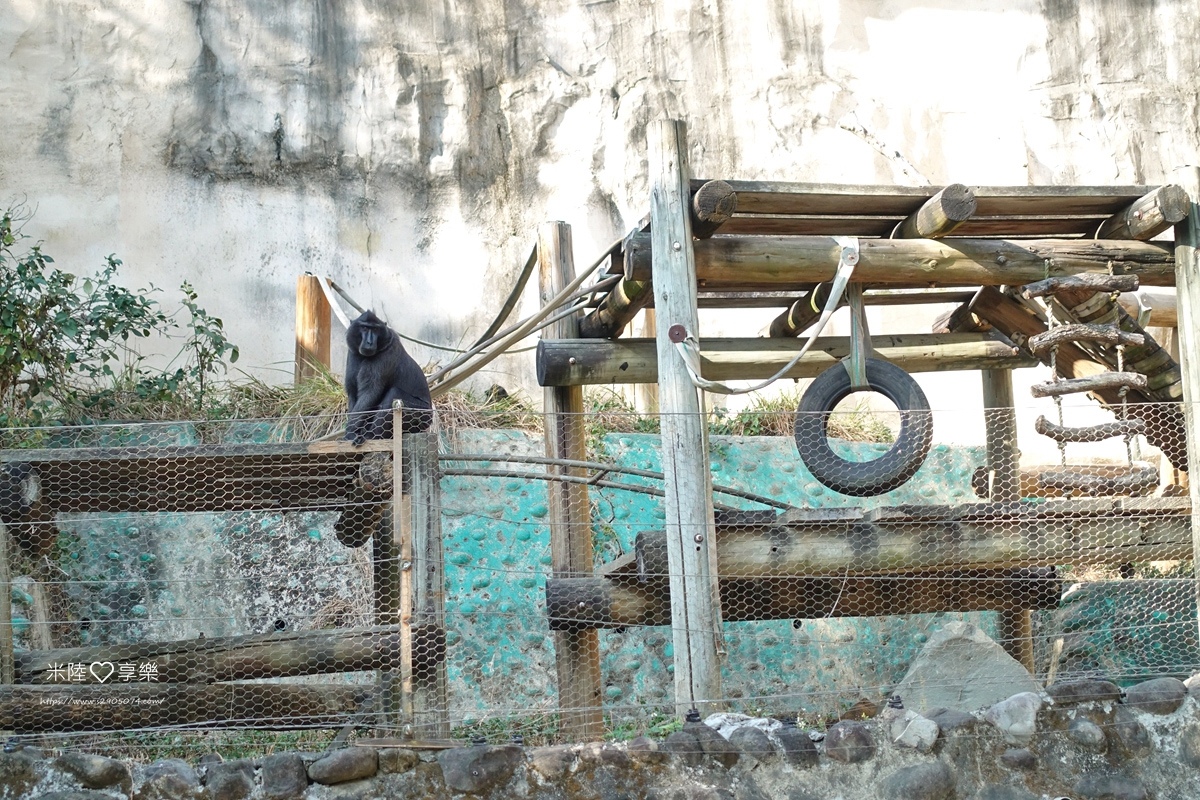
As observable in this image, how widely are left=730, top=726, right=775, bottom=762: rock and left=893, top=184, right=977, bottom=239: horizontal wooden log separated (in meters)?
2.73

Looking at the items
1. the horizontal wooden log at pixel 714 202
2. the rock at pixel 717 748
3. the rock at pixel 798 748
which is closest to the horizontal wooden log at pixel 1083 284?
the horizontal wooden log at pixel 714 202

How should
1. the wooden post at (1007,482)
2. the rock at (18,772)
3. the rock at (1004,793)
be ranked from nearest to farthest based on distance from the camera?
1. the rock at (18,772)
2. the rock at (1004,793)
3. the wooden post at (1007,482)

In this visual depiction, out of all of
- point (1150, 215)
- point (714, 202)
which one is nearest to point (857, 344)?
point (714, 202)

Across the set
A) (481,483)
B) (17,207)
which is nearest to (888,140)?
(481,483)

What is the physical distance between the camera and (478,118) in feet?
42.0

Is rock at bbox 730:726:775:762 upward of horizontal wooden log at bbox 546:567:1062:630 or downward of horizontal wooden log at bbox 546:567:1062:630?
downward

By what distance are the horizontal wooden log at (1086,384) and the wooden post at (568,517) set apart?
90.3 inches

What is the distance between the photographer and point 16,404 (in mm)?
9492

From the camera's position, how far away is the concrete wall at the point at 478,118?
11.9 m

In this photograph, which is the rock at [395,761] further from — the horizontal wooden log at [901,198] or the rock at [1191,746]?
the rock at [1191,746]

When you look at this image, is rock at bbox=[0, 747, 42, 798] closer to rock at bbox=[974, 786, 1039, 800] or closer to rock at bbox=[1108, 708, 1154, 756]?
rock at bbox=[974, 786, 1039, 800]

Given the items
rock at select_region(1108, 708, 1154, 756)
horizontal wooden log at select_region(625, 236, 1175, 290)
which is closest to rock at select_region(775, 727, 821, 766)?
rock at select_region(1108, 708, 1154, 756)

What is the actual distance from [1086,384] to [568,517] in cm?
296

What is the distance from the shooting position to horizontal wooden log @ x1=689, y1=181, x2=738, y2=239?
564 centimetres
